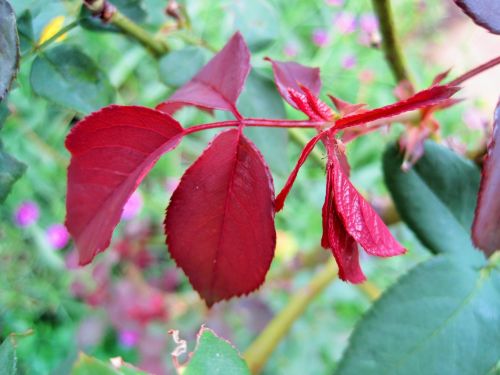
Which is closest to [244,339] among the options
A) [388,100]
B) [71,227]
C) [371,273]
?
[371,273]

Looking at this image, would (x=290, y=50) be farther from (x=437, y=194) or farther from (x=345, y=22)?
(x=437, y=194)

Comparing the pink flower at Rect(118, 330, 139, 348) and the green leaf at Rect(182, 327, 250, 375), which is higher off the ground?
the green leaf at Rect(182, 327, 250, 375)

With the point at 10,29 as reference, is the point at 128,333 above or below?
below

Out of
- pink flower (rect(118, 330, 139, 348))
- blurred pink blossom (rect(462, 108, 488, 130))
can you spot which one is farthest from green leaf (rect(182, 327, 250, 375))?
blurred pink blossom (rect(462, 108, 488, 130))

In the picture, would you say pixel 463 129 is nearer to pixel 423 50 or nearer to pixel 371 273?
pixel 423 50

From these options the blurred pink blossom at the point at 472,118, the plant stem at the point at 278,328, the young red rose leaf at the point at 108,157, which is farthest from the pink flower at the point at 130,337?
the blurred pink blossom at the point at 472,118

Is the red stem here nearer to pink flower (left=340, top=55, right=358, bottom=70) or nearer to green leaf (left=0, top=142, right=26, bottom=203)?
green leaf (left=0, top=142, right=26, bottom=203)
